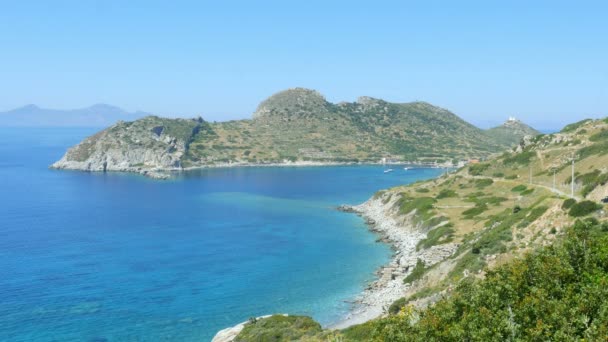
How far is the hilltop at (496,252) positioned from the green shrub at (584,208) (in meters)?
0.11

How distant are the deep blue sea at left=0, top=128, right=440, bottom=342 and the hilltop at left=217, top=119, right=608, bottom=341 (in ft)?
28.6

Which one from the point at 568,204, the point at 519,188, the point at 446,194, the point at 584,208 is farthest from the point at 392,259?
the point at 446,194

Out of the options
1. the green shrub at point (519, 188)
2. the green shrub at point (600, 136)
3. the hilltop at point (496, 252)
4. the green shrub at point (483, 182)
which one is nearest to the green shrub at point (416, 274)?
the hilltop at point (496, 252)

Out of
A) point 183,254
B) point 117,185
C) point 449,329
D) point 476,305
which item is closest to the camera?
point 449,329

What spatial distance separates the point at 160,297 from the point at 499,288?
5139 cm

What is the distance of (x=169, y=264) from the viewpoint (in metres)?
86.9

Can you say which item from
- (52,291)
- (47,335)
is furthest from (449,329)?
(52,291)

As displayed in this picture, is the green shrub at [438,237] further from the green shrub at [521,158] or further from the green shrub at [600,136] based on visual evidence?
the green shrub at [600,136]

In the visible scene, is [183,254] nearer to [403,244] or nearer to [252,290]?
[252,290]

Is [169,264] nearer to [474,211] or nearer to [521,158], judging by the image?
[474,211]

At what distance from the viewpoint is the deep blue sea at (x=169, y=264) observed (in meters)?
61.3

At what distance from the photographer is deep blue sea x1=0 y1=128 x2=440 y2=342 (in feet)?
201

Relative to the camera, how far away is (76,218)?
128625mm

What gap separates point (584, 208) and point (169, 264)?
62.6 m
